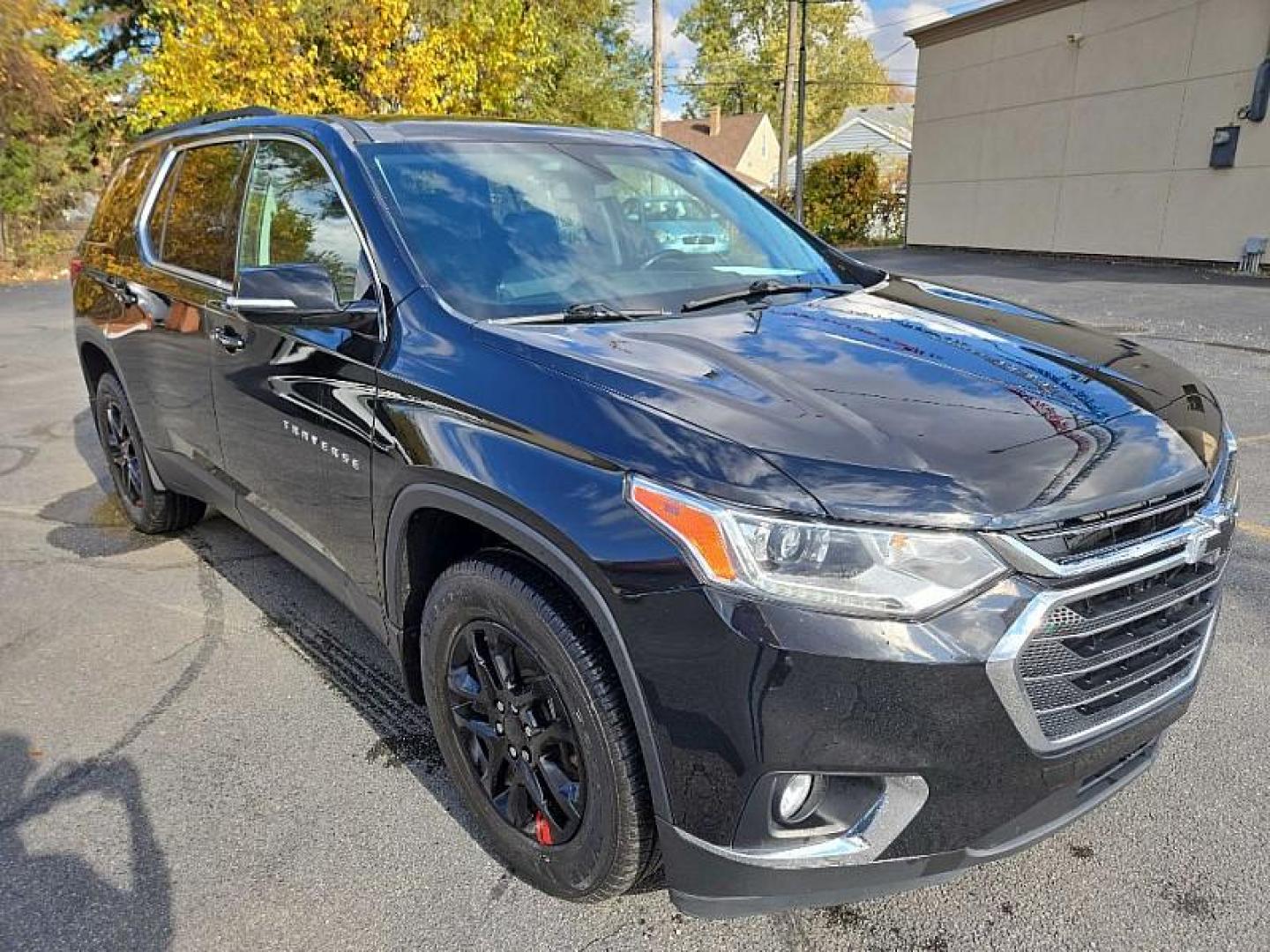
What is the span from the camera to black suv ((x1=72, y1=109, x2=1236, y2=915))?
1640 millimetres

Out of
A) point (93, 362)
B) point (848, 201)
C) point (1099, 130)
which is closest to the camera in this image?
point (93, 362)

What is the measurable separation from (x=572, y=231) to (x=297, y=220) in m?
0.93

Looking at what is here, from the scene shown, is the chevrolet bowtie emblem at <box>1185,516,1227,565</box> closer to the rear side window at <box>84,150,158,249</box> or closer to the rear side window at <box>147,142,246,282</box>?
the rear side window at <box>147,142,246,282</box>

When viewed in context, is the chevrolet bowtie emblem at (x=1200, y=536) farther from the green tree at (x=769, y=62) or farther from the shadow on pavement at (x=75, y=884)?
the green tree at (x=769, y=62)

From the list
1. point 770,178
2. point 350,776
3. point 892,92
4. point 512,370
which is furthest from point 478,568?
point 892,92

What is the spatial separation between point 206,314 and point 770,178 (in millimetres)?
62193

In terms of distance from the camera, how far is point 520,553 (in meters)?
2.10

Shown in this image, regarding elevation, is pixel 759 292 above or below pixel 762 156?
below

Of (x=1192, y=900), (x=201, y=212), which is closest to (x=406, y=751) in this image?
(x=1192, y=900)

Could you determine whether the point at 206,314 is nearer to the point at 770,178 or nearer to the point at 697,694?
the point at 697,694

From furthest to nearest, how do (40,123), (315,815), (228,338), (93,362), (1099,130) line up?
(40,123)
(1099,130)
(93,362)
(228,338)
(315,815)

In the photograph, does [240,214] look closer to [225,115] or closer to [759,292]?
[225,115]

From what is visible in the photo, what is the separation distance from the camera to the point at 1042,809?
181cm

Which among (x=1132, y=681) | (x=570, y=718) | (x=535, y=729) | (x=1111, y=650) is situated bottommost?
(x=535, y=729)
